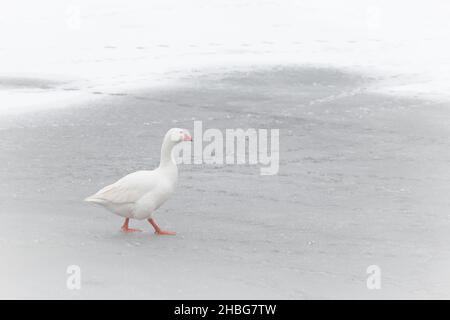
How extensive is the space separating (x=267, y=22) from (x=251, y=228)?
483 inches

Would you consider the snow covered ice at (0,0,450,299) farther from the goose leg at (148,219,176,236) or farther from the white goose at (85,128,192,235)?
the white goose at (85,128,192,235)

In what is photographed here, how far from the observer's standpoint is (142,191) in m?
9.27

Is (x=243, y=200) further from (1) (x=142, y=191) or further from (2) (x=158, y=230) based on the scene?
(1) (x=142, y=191)

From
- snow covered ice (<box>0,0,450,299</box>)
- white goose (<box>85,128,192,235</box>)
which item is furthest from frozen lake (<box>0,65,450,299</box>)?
white goose (<box>85,128,192,235</box>)

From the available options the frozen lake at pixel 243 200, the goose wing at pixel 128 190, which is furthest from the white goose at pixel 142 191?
the frozen lake at pixel 243 200

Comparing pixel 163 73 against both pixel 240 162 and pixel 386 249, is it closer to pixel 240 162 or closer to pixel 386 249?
pixel 240 162

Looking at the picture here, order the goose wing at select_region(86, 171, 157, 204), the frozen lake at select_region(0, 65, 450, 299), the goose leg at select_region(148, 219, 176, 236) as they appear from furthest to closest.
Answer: the goose leg at select_region(148, 219, 176, 236) → the goose wing at select_region(86, 171, 157, 204) → the frozen lake at select_region(0, 65, 450, 299)

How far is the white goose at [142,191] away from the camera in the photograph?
9.23 m

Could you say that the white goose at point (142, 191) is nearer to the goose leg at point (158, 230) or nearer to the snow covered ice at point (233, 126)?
the goose leg at point (158, 230)

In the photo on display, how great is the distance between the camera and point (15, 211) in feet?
33.9

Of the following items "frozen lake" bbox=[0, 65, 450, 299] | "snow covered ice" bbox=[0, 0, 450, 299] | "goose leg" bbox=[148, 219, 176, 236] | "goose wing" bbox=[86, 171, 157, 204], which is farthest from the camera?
"goose leg" bbox=[148, 219, 176, 236]

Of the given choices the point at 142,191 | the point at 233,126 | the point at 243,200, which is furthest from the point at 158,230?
the point at 233,126

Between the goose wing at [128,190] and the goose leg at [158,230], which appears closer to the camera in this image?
the goose wing at [128,190]

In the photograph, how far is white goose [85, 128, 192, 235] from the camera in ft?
30.3
